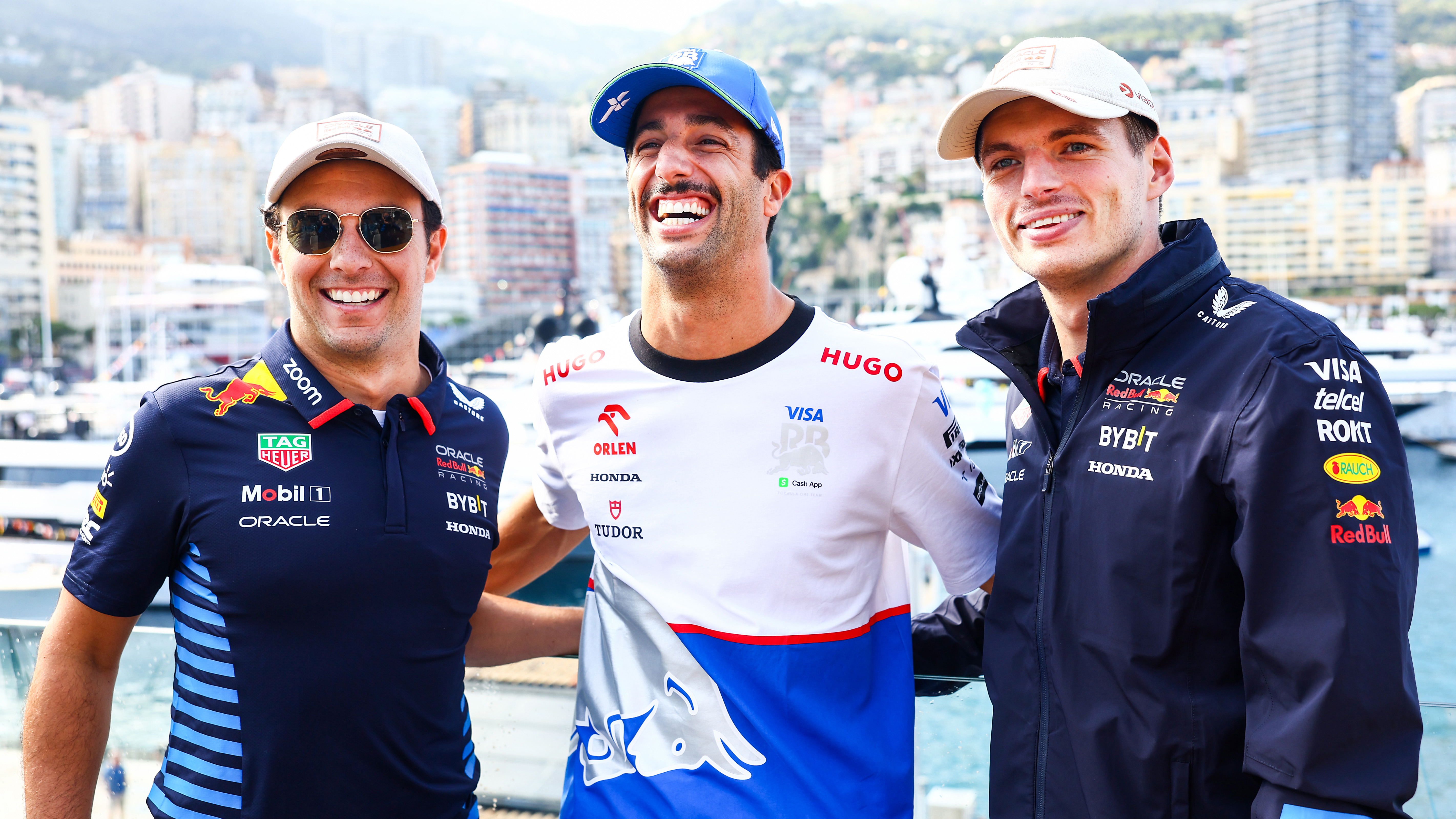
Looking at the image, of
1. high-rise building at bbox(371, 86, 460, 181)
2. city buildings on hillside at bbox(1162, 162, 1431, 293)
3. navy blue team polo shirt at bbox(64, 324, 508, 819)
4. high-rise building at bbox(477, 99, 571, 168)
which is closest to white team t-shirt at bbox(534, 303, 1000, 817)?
navy blue team polo shirt at bbox(64, 324, 508, 819)

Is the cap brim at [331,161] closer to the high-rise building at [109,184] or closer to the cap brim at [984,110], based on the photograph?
the cap brim at [984,110]

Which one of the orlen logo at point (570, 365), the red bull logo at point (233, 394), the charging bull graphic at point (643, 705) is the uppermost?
the orlen logo at point (570, 365)

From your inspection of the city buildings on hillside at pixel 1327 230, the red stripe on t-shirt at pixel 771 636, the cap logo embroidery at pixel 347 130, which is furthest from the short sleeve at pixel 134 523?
the city buildings on hillside at pixel 1327 230

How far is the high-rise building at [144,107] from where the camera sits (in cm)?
14288

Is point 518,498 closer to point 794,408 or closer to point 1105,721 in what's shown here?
point 794,408

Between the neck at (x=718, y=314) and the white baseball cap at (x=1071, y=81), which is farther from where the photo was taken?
the neck at (x=718, y=314)

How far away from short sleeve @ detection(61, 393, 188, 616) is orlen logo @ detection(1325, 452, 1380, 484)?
77.3 inches

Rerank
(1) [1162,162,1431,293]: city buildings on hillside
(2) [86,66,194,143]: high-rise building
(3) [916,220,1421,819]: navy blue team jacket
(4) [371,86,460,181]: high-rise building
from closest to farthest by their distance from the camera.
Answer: (3) [916,220,1421,819]: navy blue team jacket → (1) [1162,162,1431,293]: city buildings on hillside → (2) [86,66,194,143]: high-rise building → (4) [371,86,460,181]: high-rise building

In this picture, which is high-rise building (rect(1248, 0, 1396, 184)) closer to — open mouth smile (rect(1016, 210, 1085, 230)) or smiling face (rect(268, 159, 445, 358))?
open mouth smile (rect(1016, 210, 1085, 230))

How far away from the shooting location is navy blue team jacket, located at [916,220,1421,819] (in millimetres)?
1512

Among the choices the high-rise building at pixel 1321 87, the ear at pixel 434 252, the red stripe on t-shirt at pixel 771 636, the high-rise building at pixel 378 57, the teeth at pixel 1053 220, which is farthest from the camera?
the high-rise building at pixel 378 57

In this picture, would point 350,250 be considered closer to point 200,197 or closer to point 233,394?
point 233,394

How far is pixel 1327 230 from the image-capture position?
105250 millimetres

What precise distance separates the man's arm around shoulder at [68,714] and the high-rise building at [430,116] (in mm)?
150609
